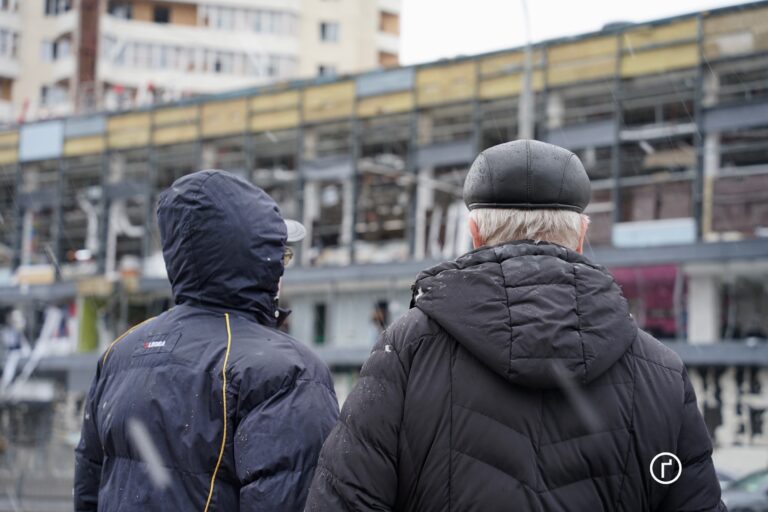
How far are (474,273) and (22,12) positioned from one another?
73583 mm

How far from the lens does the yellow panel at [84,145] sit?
159ft

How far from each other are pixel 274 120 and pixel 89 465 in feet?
131

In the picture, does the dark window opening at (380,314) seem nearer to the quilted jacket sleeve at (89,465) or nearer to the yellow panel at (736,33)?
the yellow panel at (736,33)

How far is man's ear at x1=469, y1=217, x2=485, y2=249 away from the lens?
2691 mm

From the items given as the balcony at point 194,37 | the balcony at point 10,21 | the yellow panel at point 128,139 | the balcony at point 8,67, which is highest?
Answer: the balcony at point 10,21

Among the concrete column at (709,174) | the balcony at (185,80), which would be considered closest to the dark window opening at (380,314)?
the concrete column at (709,174)

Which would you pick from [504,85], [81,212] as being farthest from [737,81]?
[81,212]

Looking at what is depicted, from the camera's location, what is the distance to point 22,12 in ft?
232

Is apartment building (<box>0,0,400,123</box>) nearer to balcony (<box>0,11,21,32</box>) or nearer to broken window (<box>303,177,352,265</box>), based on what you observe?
balcony (<box>0,11,21,32</box>)

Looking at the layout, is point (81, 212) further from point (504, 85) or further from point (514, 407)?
point (514, 407)

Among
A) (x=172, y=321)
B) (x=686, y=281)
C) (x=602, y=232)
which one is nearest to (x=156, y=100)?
(x=602, y=232)

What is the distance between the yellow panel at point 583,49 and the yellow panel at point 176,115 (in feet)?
55.3

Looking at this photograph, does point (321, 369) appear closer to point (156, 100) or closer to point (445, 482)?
point (445, 482)

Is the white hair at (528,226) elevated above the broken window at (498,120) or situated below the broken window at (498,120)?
below
